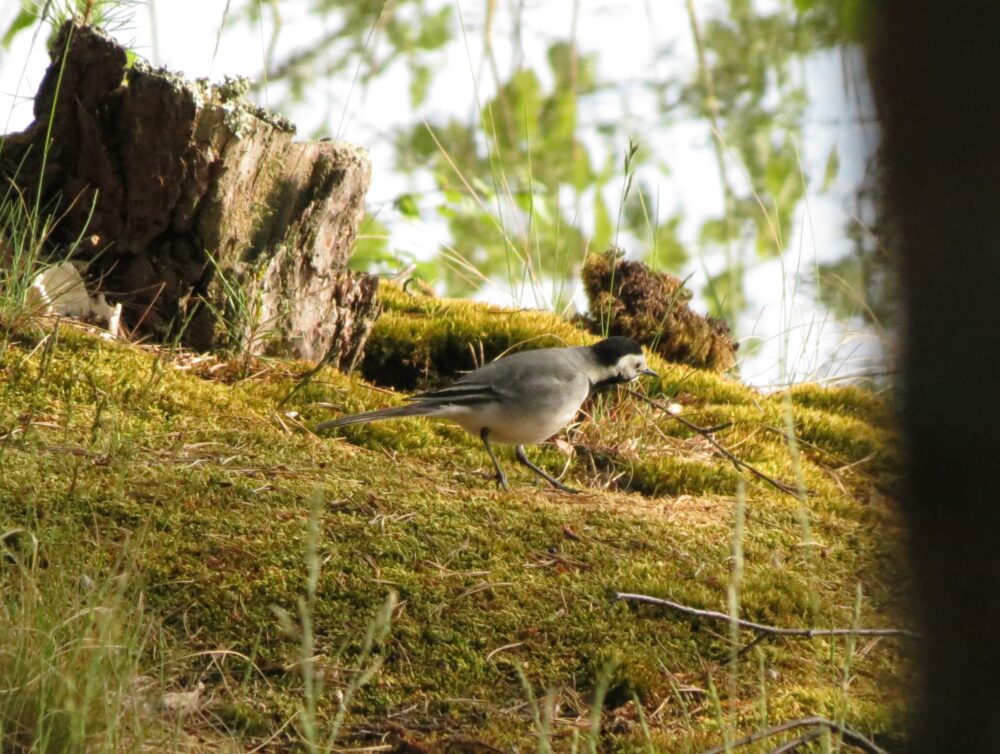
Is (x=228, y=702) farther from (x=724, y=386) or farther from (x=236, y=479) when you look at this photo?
(x=724, y=386)

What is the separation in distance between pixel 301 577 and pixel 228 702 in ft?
1.70

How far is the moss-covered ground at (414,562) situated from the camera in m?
2.78

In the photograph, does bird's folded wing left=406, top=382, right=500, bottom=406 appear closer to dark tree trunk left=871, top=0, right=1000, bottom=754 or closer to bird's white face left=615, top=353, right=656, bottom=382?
bird's white face left=615, top=353, right=656, bottom=382

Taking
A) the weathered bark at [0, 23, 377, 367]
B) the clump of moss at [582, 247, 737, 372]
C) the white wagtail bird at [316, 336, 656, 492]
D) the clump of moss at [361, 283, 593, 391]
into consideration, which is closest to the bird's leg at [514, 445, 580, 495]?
the white wagtail bird at [316, 336, 656, 492]

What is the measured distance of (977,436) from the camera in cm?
88

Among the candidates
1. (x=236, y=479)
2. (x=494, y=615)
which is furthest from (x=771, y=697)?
(x=236, y=479)

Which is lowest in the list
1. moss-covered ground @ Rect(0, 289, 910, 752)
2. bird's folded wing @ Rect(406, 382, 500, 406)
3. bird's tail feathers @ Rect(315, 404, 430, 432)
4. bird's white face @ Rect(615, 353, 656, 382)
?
moss-covered ground @ Rect(0, 289, 910, 752)

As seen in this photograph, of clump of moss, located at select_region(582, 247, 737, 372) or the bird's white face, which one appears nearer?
the bird's white face

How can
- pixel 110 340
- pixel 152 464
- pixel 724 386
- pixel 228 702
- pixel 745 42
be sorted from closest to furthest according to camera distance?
pixel 228 702 < pixel 152 464 < pixel 110 340 < pixel 745 42 < pixel 724 386

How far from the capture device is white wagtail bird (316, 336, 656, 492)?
4566 mm

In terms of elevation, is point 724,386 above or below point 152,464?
above

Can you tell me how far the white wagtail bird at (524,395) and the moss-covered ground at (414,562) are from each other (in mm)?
164

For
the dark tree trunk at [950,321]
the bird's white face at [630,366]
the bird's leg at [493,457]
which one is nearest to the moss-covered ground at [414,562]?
the bird's leg at [493,457]

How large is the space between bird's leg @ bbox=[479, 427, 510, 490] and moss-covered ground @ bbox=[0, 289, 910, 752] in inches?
2.5
